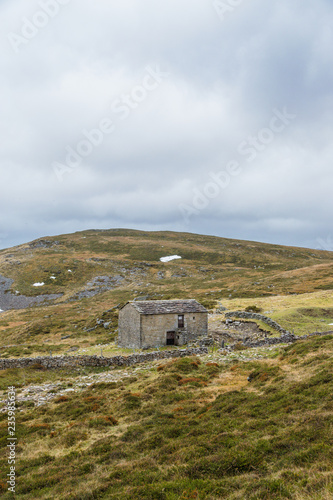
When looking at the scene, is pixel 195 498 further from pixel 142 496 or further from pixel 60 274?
pixel 60 274

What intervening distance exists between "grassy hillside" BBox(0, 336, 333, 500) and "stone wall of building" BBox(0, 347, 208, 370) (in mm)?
6924

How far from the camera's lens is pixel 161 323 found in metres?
34.2

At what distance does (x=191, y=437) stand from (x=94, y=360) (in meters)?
19.6

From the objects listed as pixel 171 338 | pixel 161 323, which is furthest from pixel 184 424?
pixel 171 338

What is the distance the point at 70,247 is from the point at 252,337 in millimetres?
125266

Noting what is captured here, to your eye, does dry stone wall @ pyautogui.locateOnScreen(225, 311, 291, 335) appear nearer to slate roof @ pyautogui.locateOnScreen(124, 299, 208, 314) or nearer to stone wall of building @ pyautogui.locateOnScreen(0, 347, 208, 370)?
slate roof @ pyautogui.locateOnScreen(124, 299, 208, 314)

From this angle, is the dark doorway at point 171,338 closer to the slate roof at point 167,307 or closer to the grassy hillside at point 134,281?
the slate roof at point 167,307

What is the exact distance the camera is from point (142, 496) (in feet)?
26.9

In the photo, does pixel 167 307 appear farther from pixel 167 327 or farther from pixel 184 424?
pixel 184 424

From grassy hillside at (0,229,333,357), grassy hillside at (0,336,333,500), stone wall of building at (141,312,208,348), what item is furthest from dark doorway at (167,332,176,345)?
grassy hillside at (0,336,333,500)

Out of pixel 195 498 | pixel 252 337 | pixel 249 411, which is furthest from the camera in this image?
pixel 252 337

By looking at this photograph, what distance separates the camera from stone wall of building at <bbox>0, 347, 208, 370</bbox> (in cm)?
2877

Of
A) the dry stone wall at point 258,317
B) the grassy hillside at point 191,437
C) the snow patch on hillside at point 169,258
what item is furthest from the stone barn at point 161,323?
the snow patch on hillside at point 169,258

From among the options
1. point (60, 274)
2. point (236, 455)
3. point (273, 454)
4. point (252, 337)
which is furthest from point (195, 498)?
point (60, 274)
